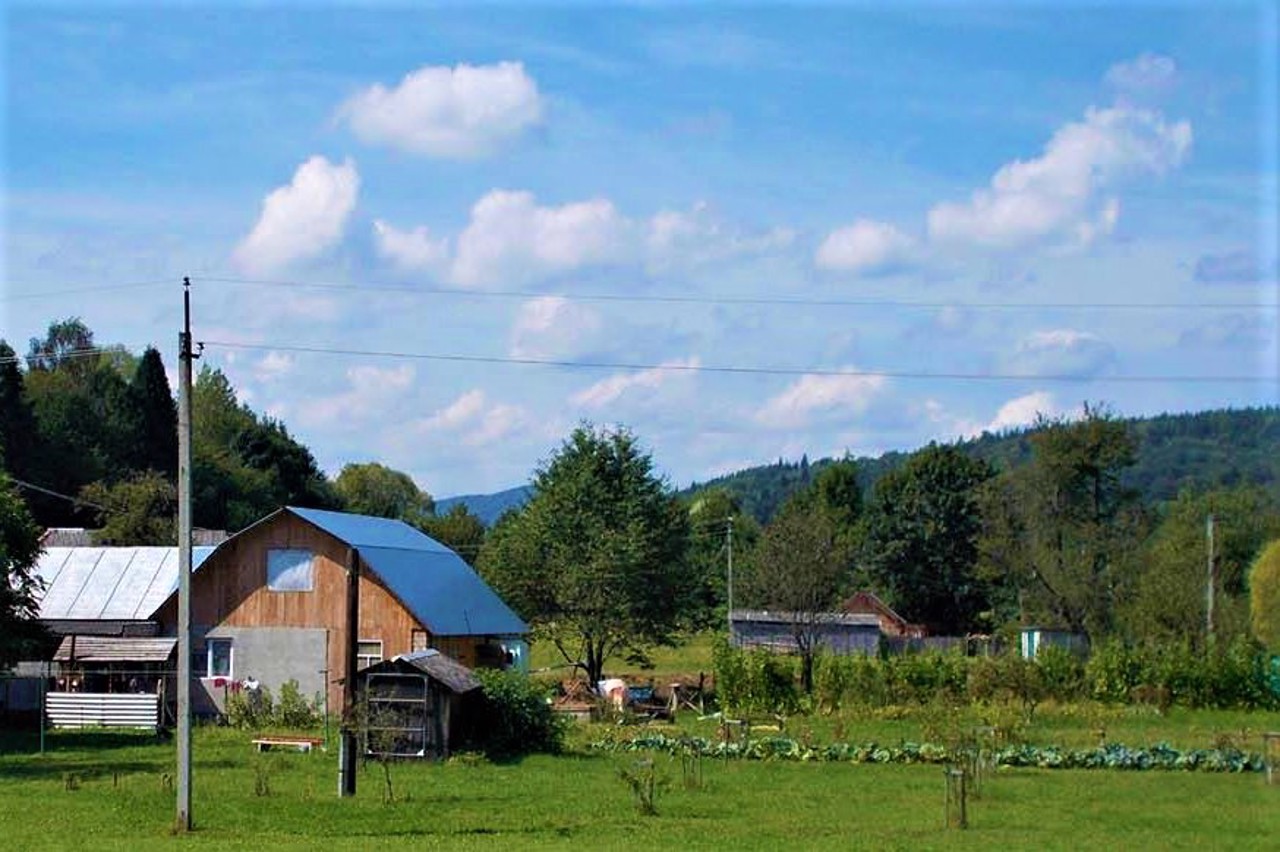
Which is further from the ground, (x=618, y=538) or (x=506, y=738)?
(x=618, y=538)

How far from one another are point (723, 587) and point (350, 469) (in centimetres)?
6645

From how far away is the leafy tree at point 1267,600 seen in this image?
56.2 meters

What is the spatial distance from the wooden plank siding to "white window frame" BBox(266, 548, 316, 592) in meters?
0.08

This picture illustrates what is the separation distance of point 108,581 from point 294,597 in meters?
6.71

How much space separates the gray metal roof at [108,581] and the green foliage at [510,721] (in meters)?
14.0

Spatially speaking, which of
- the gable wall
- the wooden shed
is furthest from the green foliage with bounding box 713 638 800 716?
the gable wall

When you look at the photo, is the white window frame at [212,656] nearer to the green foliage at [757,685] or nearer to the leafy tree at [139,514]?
the green foliage at [757,685]

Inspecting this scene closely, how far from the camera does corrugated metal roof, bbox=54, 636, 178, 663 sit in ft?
146

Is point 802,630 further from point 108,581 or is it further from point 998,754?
point 998,754

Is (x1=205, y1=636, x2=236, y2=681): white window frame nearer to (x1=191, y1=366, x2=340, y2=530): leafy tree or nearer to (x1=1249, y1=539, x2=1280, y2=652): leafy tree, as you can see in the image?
(x1=1249, y1=539, x2=1280, y2=652): leafy tree

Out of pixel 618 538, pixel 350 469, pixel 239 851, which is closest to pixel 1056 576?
pixel 618 538

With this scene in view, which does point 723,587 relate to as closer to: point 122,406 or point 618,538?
point 618,538

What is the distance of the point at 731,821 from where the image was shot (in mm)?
25141

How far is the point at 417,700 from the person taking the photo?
3606 cm
